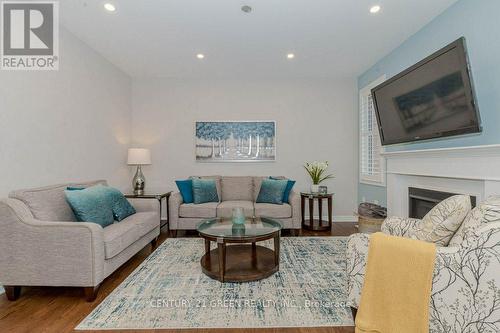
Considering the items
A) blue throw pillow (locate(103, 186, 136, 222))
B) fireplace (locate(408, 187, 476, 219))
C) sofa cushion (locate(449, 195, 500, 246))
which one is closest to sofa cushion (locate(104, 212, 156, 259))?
blue throw pillow (locate(103, 186, 136, 222))

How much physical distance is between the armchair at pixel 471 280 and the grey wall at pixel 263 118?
3.28 m

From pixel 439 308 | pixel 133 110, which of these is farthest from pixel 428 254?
pixel 133 110

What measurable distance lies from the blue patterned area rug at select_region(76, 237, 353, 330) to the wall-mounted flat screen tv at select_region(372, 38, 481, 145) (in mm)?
1678

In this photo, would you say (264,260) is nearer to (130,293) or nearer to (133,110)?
(130,293)

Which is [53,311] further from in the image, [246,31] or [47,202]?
[246,31]

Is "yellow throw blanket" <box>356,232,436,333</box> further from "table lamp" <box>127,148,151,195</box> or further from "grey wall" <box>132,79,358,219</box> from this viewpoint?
"table lamp" <box>127,148,151,195</box>

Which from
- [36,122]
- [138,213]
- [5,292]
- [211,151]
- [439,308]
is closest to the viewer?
[439,308]

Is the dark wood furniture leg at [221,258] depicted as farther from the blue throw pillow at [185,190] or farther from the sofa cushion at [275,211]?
the blue throw pillow at [185,190]

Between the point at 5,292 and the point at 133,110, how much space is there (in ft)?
10.6

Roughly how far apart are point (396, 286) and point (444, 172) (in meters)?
1.63

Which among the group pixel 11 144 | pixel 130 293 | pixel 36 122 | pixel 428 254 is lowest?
pixel 130 293

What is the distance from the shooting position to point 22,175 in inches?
94.0

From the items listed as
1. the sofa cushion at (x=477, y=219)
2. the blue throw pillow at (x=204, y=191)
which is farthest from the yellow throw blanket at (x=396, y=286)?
the blue throw pillow at (x=204, y=191)

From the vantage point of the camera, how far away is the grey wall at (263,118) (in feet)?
15.0
